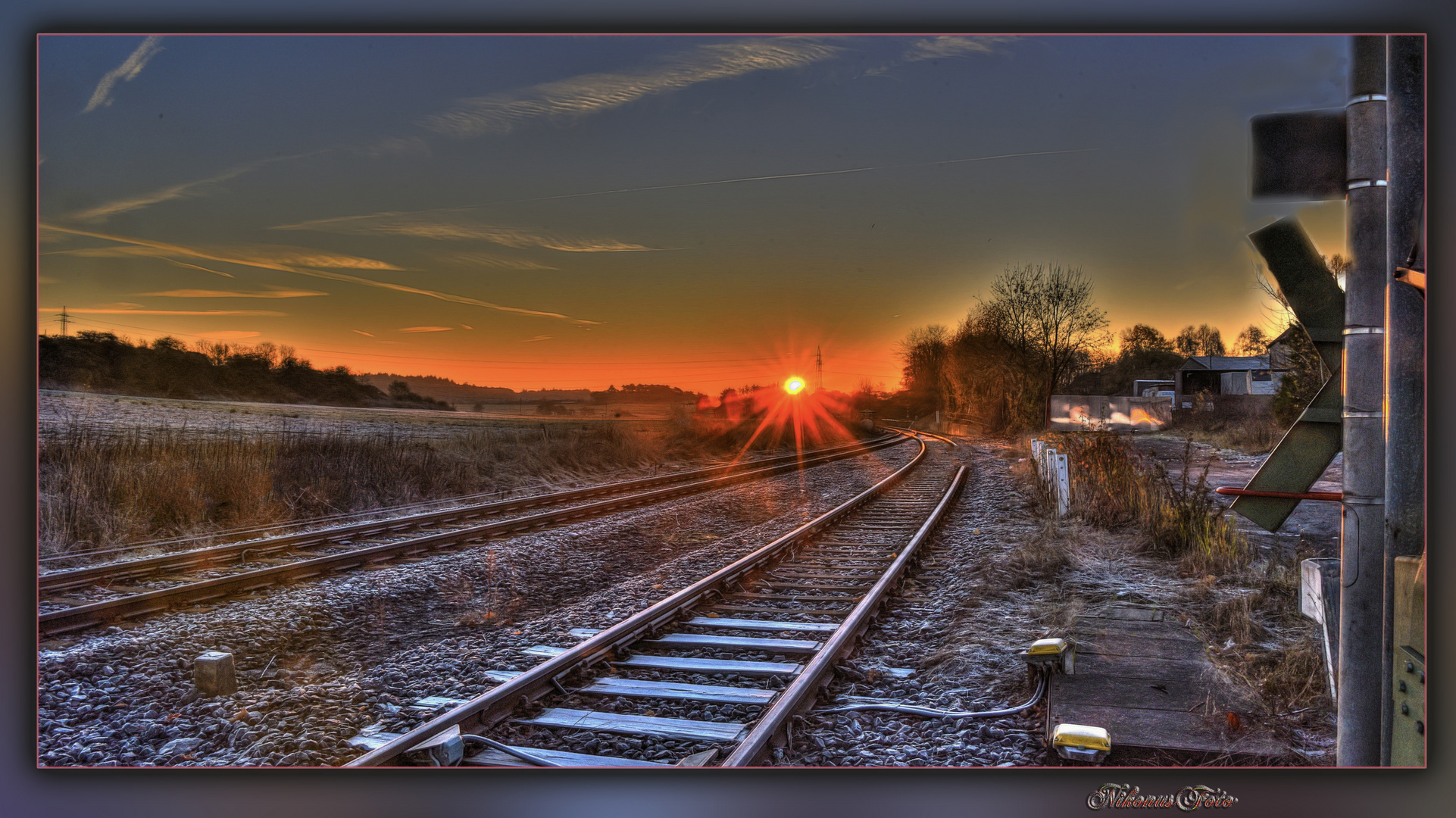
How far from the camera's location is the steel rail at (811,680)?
3105 mm

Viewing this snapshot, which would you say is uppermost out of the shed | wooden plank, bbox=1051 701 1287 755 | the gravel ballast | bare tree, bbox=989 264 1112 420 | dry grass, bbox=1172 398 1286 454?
bare tree, bbox=989 264 1112 420

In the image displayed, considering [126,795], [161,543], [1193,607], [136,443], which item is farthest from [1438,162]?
[136,443]

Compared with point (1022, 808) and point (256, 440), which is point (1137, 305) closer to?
point (1022, 808)

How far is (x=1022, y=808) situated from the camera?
314 centimetres

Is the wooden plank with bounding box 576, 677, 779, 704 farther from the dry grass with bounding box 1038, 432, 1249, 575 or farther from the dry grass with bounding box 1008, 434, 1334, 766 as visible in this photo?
the dry grass with bounding box 1038, 432, 1249, 575

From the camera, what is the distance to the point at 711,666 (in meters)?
4.16

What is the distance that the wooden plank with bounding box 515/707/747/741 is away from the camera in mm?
3311

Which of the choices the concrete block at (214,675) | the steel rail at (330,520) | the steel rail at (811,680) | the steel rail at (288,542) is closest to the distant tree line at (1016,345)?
the steel rail at (811,680)

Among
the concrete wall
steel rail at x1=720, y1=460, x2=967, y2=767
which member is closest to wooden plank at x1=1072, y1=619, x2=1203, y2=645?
steel rail at x1=720, y1=460, x2=967, y2=767

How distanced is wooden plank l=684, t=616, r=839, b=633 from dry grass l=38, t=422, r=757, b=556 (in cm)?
660

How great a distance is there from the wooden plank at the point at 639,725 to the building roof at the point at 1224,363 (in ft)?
19.1

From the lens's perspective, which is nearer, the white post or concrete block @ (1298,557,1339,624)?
concrete block @ (1298,557,1339,624)

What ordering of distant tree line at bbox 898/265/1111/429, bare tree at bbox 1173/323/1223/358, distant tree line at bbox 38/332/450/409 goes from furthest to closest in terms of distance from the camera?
distant tree line at bbox 898/265/1111/429, bare tree at bbox 1173/323/1223/358, distant tree line at bbox 38/332/450/409

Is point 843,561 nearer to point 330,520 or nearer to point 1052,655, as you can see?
point 1052,655
